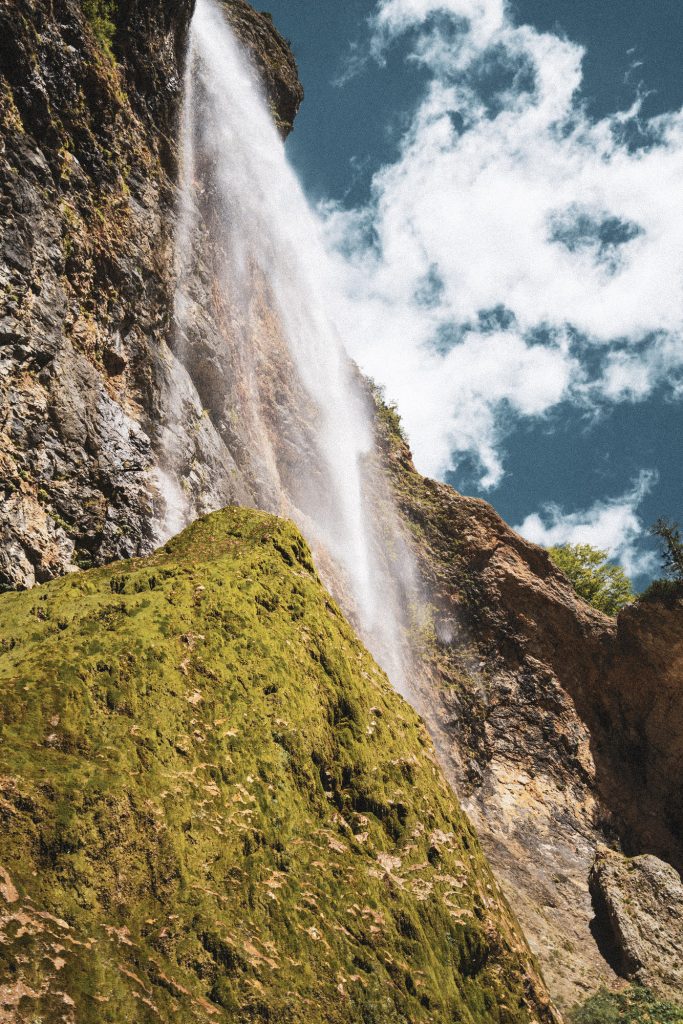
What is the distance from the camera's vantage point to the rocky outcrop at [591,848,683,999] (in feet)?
48.1

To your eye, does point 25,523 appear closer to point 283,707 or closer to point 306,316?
point 283,707

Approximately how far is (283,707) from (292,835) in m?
1.14

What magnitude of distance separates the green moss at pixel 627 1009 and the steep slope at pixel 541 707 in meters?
1.92

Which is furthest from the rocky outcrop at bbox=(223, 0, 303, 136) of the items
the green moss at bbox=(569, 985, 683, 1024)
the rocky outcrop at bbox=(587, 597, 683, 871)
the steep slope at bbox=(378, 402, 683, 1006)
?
the green moss at bbox=(569, 985, 683, 1024)

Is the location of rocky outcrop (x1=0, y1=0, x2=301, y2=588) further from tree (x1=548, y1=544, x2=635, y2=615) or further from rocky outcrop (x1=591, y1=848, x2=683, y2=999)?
tree (x1=548, y1=544, x2=635, y2=615)

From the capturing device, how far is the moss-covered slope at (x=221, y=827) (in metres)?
4.07

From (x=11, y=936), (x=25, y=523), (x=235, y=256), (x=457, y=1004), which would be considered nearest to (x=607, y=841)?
(x=457, y=1004)

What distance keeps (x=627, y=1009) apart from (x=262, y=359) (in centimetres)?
2187

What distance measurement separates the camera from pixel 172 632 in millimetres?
6172

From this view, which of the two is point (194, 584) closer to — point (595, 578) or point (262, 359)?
point (262, 359)

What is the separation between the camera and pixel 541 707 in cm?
2377

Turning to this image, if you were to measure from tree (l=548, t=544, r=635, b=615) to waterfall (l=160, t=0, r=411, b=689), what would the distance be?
46.2 feet

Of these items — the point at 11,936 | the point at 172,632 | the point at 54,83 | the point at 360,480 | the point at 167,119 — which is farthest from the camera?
the point at 360,480

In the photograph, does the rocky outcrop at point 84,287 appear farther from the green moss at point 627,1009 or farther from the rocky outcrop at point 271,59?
the rocky outcrop at point 271,59
